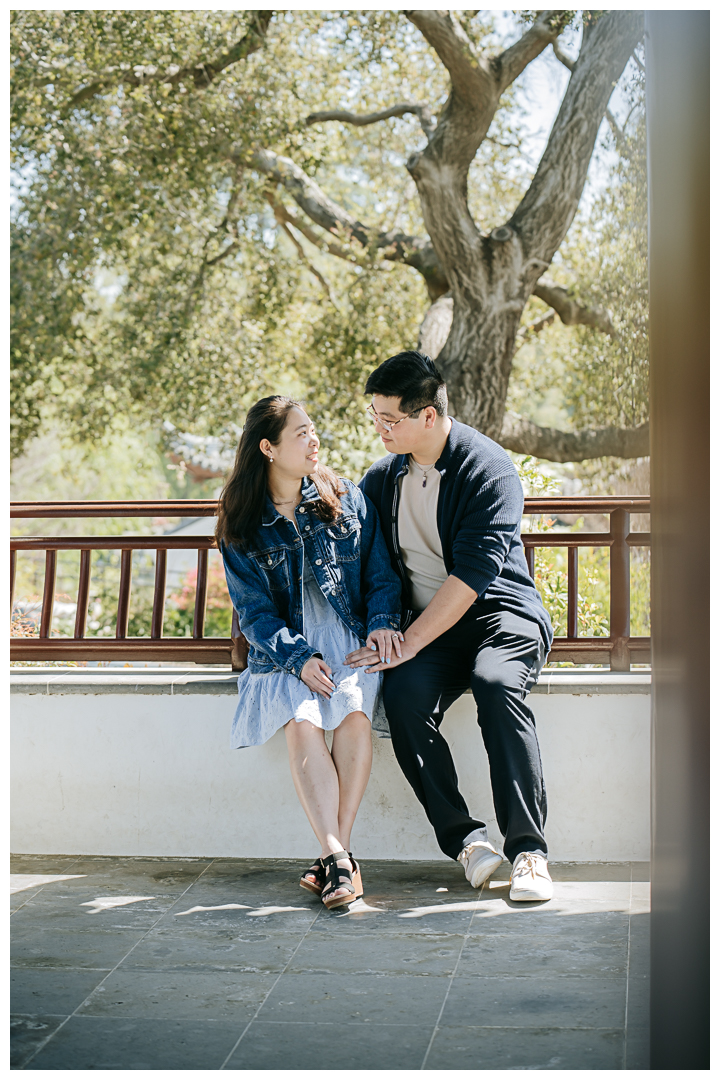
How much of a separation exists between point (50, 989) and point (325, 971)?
60cm

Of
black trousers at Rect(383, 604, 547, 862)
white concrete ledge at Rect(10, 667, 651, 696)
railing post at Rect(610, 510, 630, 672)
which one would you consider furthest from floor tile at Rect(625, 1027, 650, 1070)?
railing post at Rect(610, 510, 630, 672)

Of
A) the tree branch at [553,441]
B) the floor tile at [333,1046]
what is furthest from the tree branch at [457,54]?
the floor tile at [333,1046]

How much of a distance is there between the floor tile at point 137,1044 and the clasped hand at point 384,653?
1.06 meters

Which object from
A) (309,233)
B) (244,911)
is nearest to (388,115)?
(309,233)

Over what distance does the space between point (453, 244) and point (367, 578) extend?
4.50 m

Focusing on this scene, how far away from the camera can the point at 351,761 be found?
2787 mm

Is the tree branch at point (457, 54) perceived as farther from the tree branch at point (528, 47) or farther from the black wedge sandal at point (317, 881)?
the black wedge sandal at point (317, 881)

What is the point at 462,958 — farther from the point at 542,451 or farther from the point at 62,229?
the point at 62,229

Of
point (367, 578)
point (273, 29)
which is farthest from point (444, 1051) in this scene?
point (273, 29)

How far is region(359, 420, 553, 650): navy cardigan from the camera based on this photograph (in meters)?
2.79

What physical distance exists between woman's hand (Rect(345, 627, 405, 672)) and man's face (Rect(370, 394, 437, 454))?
0.52 meters

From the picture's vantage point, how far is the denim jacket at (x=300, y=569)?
2.94 metres

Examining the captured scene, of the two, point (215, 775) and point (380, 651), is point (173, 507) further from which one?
point (380, 651)
